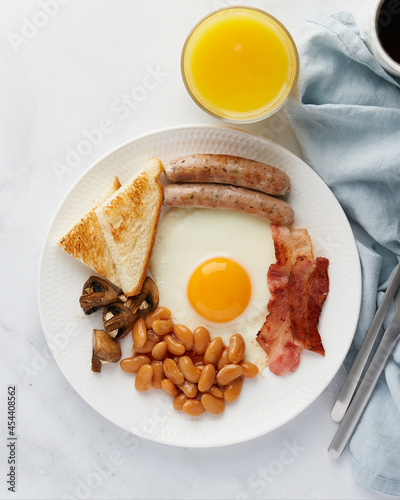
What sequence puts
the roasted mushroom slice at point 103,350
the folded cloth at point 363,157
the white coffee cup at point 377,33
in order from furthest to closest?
the roasted mushroom slice at point 103,350 < the folded cloth at point 363,157 < the white coffee cup at point 377,33

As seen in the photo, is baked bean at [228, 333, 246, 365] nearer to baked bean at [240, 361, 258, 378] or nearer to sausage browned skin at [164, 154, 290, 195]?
baked bean at [240, 361, 258, 378]

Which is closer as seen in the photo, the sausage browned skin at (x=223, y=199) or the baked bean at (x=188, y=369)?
the sausage browned skin at (x=223, y=199)

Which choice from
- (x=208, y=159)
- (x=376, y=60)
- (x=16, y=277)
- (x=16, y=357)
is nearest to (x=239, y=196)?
(x=208, y=159)

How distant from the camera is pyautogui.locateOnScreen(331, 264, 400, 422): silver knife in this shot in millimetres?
2320

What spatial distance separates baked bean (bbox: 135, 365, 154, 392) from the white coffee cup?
5.54 feet

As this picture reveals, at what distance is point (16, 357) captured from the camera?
2.50 m

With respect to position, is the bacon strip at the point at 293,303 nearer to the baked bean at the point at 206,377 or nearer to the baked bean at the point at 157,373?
the baked bean at the point at 206,377

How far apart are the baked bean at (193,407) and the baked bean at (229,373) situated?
0.54 ft

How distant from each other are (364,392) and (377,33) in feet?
5.31

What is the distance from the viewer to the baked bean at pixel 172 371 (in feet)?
7.64

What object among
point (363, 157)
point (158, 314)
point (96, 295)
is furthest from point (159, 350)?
point (363, 157)

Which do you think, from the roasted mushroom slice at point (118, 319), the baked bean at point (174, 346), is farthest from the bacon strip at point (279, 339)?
the roasted mushroom slice at point (118, 319)

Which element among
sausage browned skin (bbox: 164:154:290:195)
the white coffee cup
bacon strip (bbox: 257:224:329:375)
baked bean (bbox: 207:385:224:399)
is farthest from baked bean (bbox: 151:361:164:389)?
the white coffee cup

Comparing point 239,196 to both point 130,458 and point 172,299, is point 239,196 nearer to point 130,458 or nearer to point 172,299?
point 172,299
